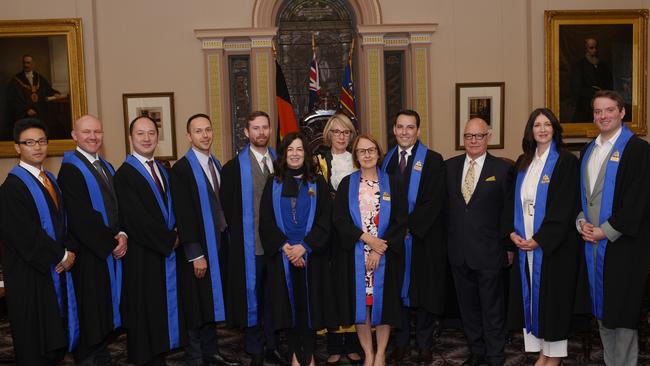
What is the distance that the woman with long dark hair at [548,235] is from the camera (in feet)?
14.0

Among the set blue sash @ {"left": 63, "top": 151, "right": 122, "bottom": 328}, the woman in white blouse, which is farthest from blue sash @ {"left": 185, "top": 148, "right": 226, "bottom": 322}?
the woman in white blouse

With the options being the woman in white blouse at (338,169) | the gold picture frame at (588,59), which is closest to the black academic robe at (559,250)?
the woman in white blouse at (338,169)

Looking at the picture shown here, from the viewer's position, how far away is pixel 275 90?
8664 mm

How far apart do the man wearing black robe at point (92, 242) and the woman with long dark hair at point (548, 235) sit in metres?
2.82

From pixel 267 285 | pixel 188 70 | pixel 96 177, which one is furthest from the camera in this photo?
pixel 188 70

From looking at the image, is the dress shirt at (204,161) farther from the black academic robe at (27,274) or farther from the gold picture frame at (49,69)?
the gold picture frame at (49,69)

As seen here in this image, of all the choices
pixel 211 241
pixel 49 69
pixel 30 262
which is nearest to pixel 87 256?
pixel 30 262

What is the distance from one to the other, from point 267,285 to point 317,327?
50 cm

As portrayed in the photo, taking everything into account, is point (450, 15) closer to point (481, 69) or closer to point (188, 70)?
point (481, 69)

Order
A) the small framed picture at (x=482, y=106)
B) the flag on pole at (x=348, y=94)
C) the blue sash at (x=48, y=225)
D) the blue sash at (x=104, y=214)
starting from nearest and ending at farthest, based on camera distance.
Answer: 1. the blue sash at (x=48, y=225)
2. the blue sash at (x=104, y=214)
3. the flag on pole at (x=348, y=94)
4. the small framed picture at (x=482, y=106)

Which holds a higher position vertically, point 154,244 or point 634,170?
point 634,170

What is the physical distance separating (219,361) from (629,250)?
10.1ft

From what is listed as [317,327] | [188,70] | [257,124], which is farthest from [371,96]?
[317,327]

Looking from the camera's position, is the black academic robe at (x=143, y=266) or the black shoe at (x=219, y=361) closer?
the black academic robe at (x=143, y=266)
